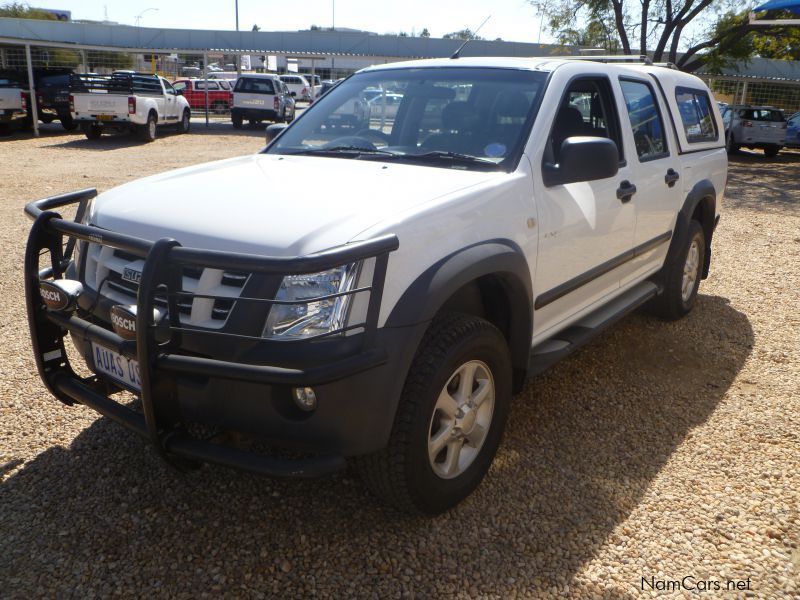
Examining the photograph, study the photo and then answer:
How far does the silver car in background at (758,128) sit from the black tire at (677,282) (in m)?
17.8

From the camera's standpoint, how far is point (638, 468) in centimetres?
347

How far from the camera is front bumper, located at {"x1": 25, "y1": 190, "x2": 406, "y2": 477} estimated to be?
2.31 m

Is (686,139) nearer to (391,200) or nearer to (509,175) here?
(509,175)

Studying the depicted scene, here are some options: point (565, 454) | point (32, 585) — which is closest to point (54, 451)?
point (32, 585)

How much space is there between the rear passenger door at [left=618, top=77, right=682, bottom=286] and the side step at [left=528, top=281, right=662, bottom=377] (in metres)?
0.12

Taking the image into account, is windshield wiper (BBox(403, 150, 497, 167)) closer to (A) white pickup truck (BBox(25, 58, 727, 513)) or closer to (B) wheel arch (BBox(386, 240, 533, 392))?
(A) white pickup truck (BBox(25, 58, 727, 513))

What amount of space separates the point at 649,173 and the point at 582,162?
145 centimetres

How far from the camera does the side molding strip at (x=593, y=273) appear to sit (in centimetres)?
352

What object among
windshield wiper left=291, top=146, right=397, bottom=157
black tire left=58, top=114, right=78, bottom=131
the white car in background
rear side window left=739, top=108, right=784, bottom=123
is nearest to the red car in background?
the white car in background

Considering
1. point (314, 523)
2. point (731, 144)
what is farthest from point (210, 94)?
point (314, 523)

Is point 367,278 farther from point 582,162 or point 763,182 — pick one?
point 763,182

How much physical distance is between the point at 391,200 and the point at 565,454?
164cm

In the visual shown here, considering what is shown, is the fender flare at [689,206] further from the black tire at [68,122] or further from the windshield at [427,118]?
the black tire at [68,122]

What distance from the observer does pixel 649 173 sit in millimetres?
4523
